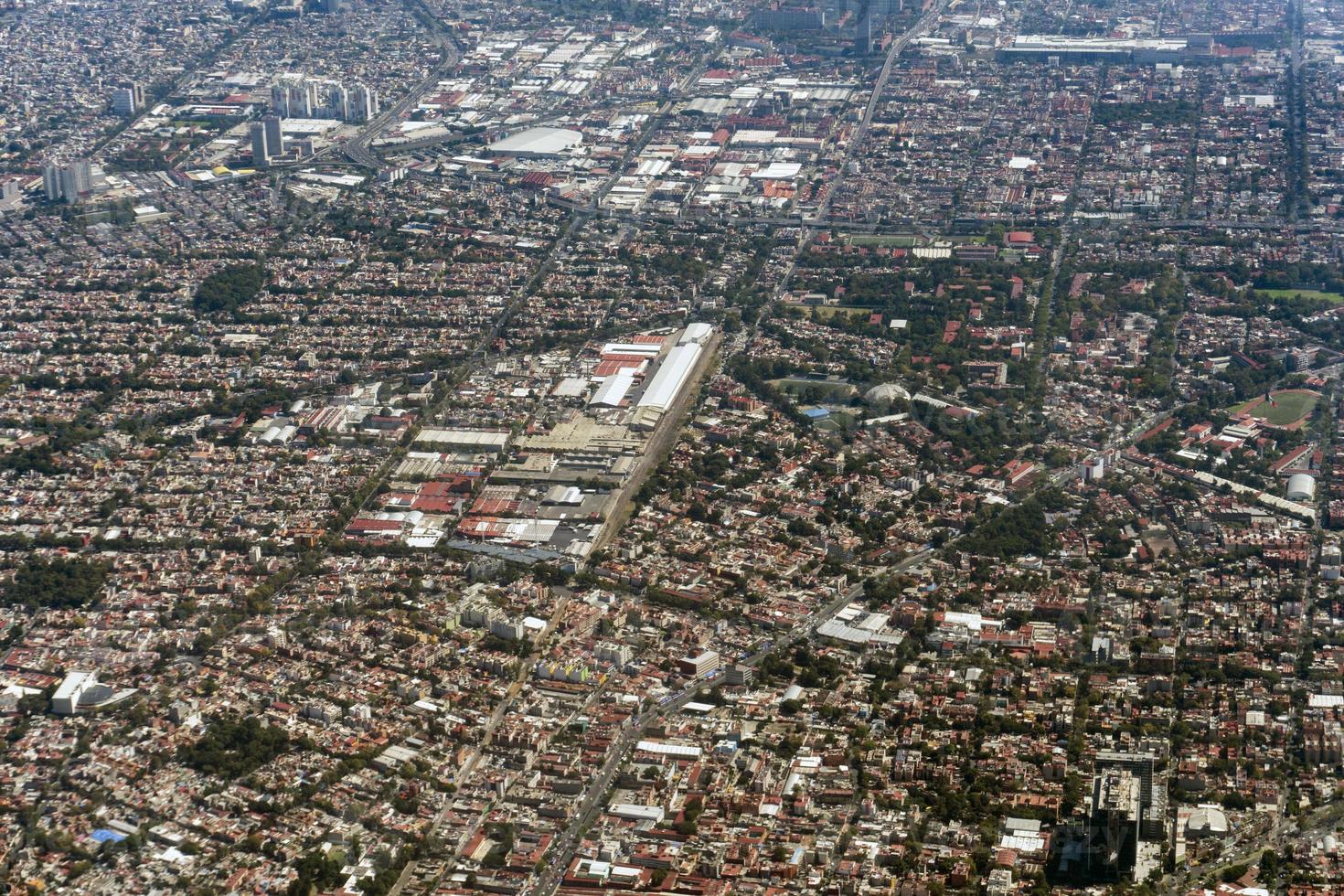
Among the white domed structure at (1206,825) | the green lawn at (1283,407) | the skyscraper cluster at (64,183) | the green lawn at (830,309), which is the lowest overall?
the green lawn at (830,309)

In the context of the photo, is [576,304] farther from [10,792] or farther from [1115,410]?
[10,792]

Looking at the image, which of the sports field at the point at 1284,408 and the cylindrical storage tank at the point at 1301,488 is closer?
the cylindrical storage tank at the point at 1301,488

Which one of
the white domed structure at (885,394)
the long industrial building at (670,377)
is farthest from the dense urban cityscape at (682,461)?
the long industrial building at (670,377)

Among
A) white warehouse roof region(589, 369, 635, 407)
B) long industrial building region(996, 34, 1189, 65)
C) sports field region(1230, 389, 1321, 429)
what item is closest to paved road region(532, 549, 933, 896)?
white warehouse roof region(589, 369, 635, 407)

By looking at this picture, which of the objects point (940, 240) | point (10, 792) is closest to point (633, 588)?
point (10, 792)

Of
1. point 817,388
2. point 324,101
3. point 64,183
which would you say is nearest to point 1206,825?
point 817,388

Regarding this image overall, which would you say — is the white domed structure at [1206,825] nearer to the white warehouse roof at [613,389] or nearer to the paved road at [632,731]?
the paved road at [632,731]

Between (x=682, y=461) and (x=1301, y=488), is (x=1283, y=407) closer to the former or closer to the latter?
(x=1301, y=488)
